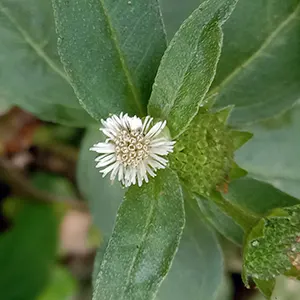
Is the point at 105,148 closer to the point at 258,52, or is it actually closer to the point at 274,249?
the point at 274,249

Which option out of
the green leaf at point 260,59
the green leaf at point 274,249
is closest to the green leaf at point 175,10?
the green leaf at point 260,59

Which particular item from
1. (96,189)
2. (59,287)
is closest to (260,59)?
(96,189)

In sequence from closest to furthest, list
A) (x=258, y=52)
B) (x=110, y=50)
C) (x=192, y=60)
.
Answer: (x=192, y=60), (x=110, y=50), (x=258, y=52)

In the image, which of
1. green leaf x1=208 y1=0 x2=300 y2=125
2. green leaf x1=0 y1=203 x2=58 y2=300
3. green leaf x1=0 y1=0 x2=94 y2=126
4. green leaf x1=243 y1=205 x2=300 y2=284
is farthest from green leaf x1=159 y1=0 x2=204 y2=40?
green leaf x1=0 y1=203 x2=58 y2=300

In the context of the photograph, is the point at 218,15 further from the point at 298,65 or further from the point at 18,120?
the point at 18,120

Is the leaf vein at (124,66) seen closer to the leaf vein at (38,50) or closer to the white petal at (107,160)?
the white petal at (107,160)
